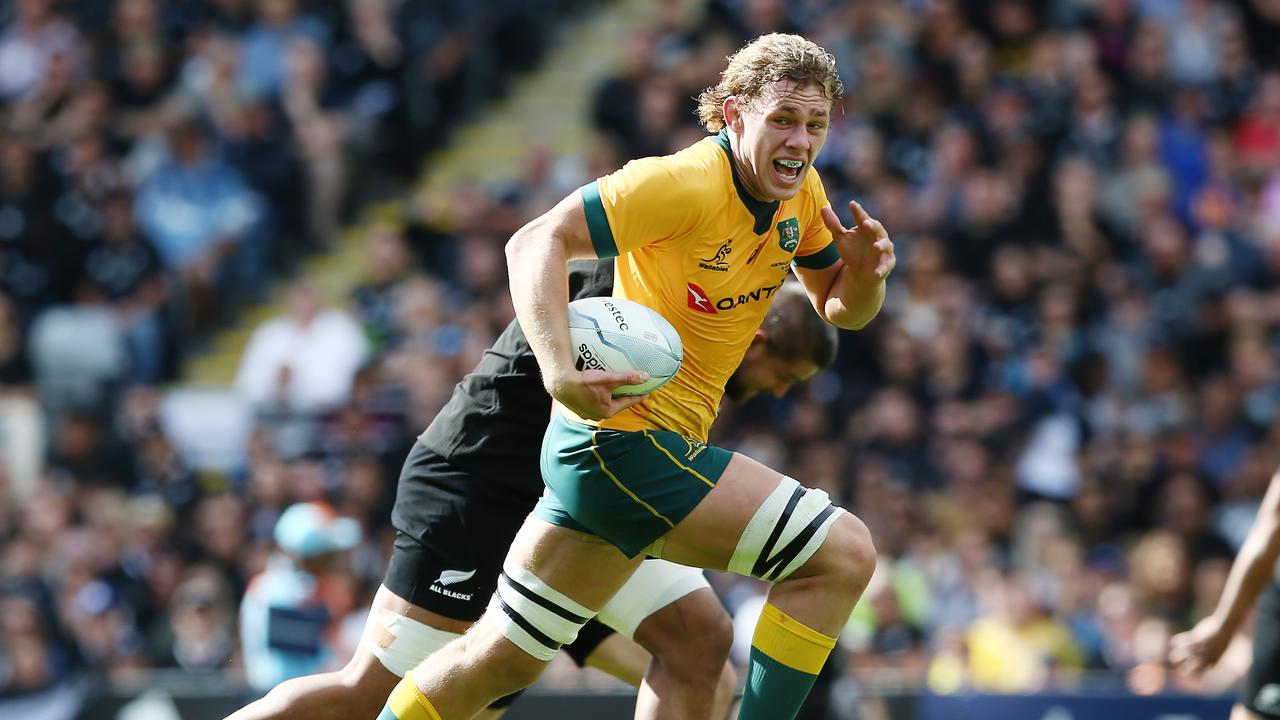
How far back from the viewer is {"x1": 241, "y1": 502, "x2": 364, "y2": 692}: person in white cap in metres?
7.48

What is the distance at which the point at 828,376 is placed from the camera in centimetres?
1099

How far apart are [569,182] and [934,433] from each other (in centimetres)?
367

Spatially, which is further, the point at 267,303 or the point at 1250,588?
the point at 267,303

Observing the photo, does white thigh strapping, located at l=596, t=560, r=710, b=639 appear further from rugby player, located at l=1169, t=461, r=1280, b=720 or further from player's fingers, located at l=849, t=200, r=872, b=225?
rugby player, located at l=1169, t=461, r=1280, b=720

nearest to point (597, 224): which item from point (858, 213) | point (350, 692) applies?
point (858, 213)

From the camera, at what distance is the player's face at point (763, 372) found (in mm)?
5613

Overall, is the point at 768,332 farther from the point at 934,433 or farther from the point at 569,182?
the point at 569,182

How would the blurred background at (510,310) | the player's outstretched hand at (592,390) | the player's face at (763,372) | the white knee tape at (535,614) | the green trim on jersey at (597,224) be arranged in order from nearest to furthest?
the player's outstretched hand at (592,390), the green trim on jersey at (597,224), the white knee tape at (535,614), the player's face at (763,372), the blurred background at (510,310)

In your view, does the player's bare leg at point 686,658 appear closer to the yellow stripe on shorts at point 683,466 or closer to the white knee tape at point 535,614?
the white knee tape at point 535,614

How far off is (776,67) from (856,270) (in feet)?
2.35

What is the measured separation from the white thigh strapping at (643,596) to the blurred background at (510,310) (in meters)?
2.72

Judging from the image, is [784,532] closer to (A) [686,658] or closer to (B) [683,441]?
(B) [683,441]

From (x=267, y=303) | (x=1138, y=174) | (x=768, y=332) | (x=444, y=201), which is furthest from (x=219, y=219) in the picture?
(x=768, y=332)

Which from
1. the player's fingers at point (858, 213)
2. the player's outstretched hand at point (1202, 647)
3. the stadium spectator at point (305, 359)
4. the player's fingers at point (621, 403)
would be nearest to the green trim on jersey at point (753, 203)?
the player's fingers at point (858, 213)
